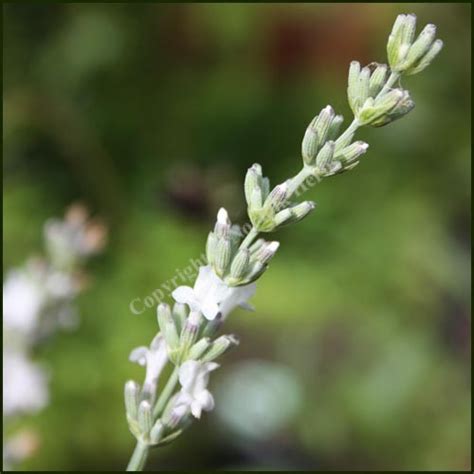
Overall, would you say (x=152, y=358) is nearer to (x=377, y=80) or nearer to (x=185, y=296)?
(x=185, y=296)

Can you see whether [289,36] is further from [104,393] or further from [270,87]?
[104,393]

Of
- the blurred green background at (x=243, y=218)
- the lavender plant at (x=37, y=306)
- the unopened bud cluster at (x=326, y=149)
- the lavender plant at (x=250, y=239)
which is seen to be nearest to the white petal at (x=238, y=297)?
the lavender plant at (x=250, y=239)

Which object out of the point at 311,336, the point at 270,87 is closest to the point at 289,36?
the point at 270,87

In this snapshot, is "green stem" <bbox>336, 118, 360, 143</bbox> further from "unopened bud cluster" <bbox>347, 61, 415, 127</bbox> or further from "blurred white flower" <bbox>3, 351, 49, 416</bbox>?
"blurred white flower" <bbox>3, 351, 49, 416</bbox>

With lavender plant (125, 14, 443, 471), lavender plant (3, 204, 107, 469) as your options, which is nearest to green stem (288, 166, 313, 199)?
lavender plant (125, 14, 443, 471)

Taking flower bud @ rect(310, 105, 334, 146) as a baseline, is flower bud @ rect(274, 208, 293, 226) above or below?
below

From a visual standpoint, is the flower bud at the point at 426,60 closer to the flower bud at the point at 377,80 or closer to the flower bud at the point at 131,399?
the flower bud at the point at 377,80
